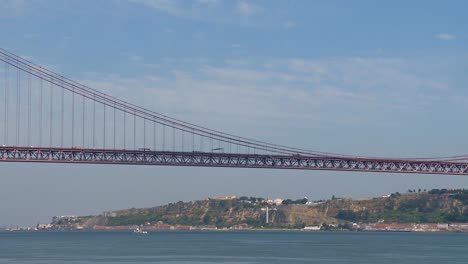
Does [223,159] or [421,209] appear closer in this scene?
[223,159]

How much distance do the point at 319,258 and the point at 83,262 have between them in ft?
54.0

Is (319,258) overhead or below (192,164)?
below

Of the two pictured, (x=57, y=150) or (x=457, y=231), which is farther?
(x=457, y=231)

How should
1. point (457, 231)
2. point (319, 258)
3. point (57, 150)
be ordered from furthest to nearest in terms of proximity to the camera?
1. point (457, 231)
2. point (319, 258)
3. point (57, 150)

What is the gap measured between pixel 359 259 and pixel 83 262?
18167 millimetres

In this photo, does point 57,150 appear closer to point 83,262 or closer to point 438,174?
point 83,262

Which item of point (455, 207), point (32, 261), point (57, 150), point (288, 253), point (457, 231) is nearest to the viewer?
point (57, 150)

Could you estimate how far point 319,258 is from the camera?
2776 inches

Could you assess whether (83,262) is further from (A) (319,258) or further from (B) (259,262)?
(A) (319,258)

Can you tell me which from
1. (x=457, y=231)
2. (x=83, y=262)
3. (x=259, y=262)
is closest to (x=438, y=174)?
(x=259, y=262)

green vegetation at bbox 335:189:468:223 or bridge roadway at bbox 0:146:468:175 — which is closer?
bridge roadway at bbox 0:146:468:175

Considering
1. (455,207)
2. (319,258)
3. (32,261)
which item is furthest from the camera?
(455,207)

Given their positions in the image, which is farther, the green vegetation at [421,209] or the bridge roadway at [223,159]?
the green vegetation at [421,209]

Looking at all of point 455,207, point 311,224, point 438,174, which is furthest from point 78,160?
point 311,224
